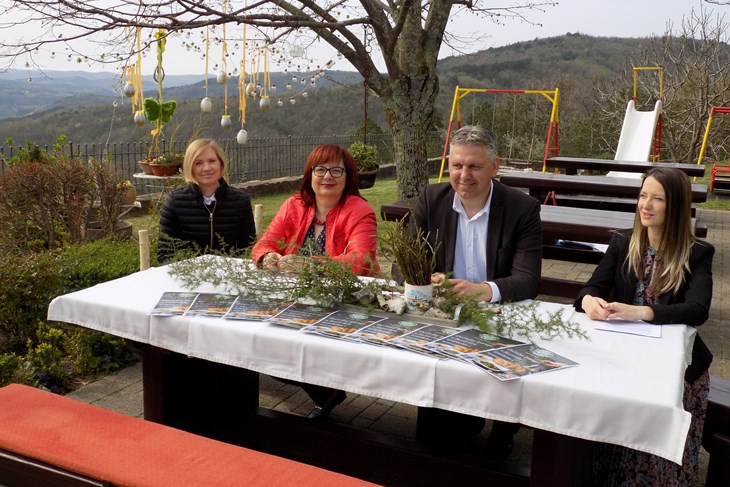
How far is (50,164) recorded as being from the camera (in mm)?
6418

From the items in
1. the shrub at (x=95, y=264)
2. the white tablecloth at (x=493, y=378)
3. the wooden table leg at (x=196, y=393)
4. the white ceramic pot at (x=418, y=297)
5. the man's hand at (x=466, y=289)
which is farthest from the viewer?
the shrub at (x=95, y=264)

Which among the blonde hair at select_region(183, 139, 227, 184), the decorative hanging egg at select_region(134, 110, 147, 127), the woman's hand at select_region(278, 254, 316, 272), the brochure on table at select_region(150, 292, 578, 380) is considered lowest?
the brochure on table at select_region(150, 292, 578, 380)

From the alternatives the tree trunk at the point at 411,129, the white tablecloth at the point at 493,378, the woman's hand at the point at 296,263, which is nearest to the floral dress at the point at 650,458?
the white tablecloth at the point at 493,378

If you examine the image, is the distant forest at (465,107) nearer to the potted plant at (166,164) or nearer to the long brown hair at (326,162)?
the potted plant at (166,164)

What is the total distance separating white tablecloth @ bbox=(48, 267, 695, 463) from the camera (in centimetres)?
184

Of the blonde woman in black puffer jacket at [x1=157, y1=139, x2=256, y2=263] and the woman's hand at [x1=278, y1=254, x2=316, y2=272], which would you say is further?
the blonde woman in black puffer jacket at [x1=157, y1=139, x2=256, y2=263]

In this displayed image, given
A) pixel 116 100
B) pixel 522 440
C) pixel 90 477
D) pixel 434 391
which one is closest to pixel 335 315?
pixel 434 391

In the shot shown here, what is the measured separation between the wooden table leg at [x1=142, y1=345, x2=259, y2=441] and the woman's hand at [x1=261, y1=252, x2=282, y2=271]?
509mm

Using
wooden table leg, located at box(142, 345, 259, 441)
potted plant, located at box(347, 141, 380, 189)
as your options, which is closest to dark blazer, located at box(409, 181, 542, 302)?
wooden table leg, located at box(142, 345, 259, 441)

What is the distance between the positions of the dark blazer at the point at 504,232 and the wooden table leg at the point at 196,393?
42.4 inches

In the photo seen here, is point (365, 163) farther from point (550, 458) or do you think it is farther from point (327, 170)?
point (550, 458)

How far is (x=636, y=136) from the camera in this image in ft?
37.3

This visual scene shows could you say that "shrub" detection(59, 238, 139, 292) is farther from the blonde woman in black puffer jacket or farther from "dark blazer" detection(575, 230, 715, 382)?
"dark blazer" detection(575, 230, 715, 382)

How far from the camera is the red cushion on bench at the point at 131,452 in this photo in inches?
78.4
